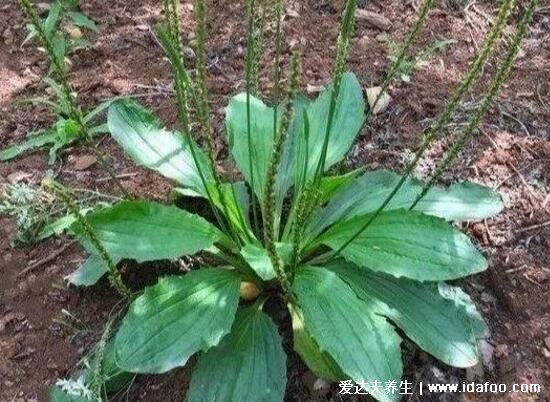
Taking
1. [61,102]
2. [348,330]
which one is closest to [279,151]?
[348,330]

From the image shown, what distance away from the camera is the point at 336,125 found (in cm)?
280

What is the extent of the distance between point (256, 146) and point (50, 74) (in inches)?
52.1

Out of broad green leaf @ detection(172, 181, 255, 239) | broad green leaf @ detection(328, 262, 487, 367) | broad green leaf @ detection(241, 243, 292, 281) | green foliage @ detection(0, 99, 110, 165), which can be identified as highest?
broad green leaf @ detection(241, 243, 292, 281)

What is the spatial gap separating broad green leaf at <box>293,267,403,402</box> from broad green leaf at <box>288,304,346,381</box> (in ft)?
0.27

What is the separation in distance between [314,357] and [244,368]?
235 millimetres

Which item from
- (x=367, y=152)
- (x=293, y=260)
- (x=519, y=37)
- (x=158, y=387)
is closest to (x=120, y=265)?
(x=158, y=387)

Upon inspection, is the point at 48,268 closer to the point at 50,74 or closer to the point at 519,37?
the point at 50,74

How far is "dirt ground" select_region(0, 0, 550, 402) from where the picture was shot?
2.45 m

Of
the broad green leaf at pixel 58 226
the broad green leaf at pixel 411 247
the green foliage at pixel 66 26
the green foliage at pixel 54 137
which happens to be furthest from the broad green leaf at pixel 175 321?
the green foliage at pixel 66 26

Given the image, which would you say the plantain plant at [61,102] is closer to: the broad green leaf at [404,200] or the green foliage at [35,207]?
the green foliage at [35,207]

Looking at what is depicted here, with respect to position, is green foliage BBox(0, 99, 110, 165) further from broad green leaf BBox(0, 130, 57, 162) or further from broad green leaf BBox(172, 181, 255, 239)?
broad green leaf BBox(172, 181, 255, 239)

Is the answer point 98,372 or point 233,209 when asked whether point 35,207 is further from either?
point 98,372

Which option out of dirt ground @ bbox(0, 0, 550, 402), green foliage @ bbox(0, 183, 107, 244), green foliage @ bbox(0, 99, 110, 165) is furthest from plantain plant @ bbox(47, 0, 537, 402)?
green foliage @ bbox(0, 99, 110, 165)

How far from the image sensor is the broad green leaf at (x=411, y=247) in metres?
2.27
